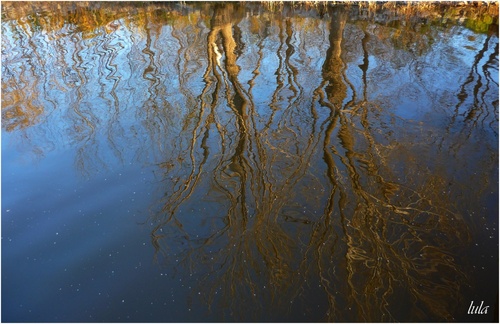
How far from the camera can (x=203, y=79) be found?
735 cm

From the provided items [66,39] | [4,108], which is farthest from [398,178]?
[66,39]

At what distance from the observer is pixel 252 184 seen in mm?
4535

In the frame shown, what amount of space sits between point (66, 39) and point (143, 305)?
8.64 metres

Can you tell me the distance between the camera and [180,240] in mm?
3828

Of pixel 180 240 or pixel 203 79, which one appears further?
pixel 203 79

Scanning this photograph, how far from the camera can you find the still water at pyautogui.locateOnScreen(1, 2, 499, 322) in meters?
3.30

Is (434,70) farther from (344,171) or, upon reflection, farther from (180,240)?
(180,240)

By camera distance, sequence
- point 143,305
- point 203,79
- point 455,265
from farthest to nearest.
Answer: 1. point 203,79
2. point 455,265
3. point 143,305

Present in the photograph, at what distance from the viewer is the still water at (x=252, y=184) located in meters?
3.30

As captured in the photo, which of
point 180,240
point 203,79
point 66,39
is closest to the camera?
point 180,240

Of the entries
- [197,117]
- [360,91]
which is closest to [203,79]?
[197,117]

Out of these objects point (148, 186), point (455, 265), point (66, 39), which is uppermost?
point (66, 39)

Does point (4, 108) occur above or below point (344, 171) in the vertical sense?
above

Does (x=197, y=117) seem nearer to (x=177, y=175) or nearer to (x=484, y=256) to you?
(x=177, y=175)
